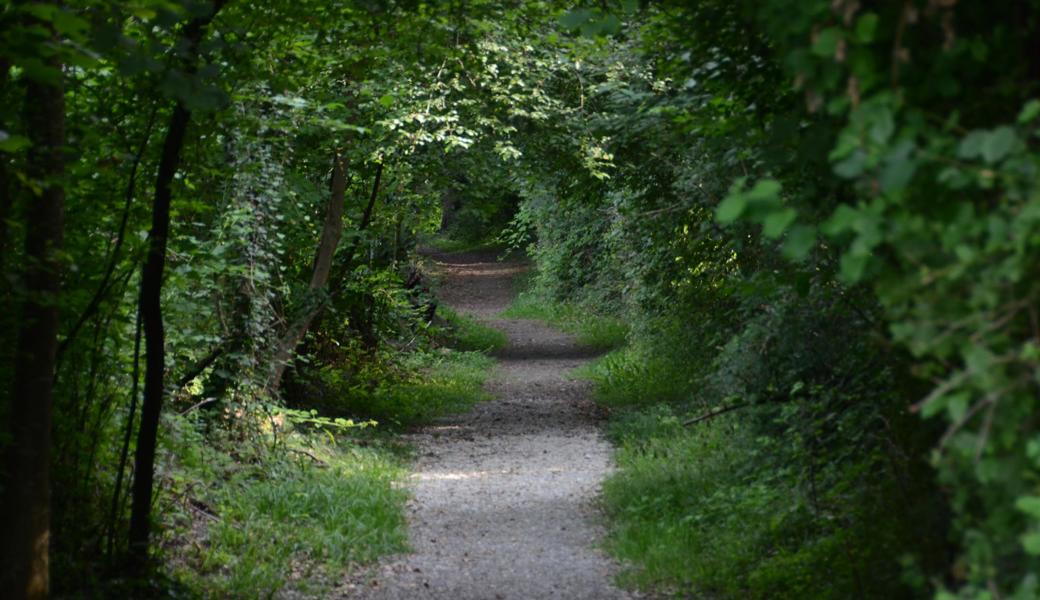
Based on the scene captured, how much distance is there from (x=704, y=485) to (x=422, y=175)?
19.4 ft

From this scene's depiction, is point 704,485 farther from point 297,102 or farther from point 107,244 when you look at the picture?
point 107,244

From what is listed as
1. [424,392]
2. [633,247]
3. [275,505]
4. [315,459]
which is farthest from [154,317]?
[424,392]

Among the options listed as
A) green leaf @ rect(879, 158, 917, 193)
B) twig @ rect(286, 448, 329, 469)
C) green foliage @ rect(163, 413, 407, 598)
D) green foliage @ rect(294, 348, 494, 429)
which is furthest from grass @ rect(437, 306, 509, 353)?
green leaf @ rect(879, 158, 917, 193)

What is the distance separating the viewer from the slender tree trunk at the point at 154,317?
5176 mm

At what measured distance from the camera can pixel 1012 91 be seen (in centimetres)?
241

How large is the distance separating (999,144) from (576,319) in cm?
2410


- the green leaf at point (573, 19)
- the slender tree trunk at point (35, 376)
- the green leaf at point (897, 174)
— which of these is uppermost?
the green leaf at point (573, 19)

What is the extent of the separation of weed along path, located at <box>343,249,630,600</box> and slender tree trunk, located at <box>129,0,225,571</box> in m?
1.71

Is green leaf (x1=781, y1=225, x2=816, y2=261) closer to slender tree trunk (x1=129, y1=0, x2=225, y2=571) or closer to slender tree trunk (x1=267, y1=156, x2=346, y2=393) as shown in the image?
slender tree trunk (x1=129, y1=0, x2=225, y2=571)

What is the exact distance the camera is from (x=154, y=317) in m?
5.46

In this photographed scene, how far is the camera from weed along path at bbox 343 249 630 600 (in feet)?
23.5

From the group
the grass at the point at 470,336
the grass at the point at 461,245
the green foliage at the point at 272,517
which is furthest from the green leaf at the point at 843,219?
the grass at the point at 461,245

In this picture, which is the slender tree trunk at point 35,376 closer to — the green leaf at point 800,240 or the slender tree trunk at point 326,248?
the green leaf at point 800,240

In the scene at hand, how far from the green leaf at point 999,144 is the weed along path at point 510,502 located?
516 centimetres
